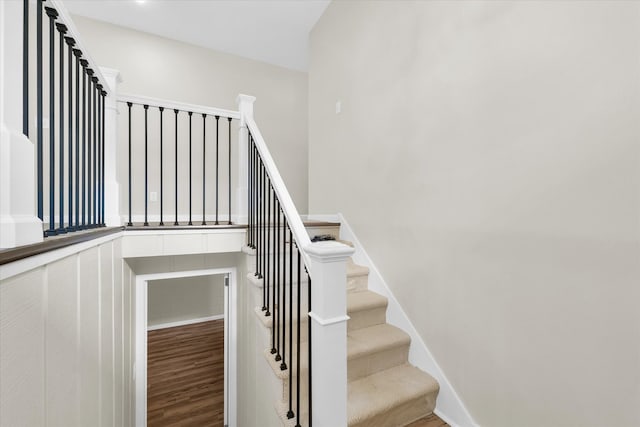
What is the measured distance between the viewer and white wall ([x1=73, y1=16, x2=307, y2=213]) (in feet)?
10.9

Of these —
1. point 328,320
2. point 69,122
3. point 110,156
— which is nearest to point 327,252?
point 328,320

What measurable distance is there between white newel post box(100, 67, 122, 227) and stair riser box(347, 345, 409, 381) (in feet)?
5.72

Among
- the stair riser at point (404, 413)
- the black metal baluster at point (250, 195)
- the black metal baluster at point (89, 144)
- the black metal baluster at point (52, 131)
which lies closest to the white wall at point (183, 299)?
the black metal baluster at point (250, 195)

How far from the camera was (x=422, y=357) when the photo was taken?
176cm

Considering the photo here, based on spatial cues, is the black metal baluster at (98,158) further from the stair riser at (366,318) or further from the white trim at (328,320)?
the stair riser at (366,318)

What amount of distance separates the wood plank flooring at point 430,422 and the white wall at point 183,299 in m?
3.53

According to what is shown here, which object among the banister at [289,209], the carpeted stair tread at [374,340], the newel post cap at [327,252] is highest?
the banister at [289,209]

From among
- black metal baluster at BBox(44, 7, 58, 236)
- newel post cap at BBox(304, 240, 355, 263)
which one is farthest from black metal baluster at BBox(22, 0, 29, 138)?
newel post cap at BBox(304, 240, 355, 263)

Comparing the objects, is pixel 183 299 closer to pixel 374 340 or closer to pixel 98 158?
pixel 98 158

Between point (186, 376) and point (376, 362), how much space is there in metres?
2.56

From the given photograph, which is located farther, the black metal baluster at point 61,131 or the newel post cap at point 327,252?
the newel post cap at point 327,252

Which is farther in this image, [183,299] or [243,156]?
[183,299]

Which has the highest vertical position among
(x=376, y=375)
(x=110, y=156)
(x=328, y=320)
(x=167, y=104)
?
(x=167, y=104)

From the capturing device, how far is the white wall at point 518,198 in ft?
3.36
